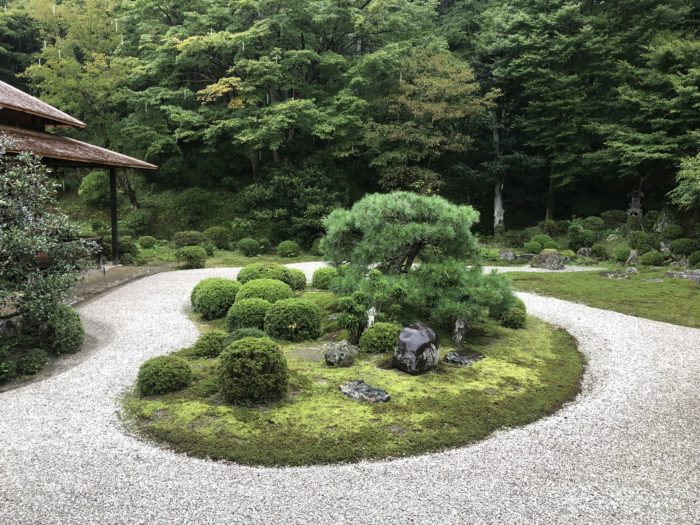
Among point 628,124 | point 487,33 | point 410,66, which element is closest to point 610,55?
point 628,124

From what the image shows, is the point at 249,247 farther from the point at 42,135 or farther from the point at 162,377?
the point at 162,377

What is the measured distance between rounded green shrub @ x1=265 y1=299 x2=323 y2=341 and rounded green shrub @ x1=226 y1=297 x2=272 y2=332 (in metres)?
0.23

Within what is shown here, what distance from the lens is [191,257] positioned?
1652cm

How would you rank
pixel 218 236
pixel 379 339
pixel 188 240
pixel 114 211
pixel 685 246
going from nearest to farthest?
pixel 379 339 < pixel 114 211 < pixel 685 246 < pixel 188 240 < pixel 218 236

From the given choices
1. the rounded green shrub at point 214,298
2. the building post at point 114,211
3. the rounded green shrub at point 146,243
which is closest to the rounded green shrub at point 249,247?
the rounded green shrub at point 146,243

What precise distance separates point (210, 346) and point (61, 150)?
24.9 feet

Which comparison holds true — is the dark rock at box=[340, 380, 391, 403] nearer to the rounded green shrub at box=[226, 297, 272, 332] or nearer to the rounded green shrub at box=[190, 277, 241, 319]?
the rounded green shrub at box=[226, 297, 272, 332]

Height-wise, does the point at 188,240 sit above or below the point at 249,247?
above

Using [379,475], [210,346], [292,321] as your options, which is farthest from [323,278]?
[379,475]

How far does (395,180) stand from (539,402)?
15546mm

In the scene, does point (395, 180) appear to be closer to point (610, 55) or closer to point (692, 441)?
point (610, 55)

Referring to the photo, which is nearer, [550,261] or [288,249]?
[550,261]

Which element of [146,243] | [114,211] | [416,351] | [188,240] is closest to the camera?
[416,351]

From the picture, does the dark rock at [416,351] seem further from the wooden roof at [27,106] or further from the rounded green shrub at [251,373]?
the wooden roof at [27,106]
